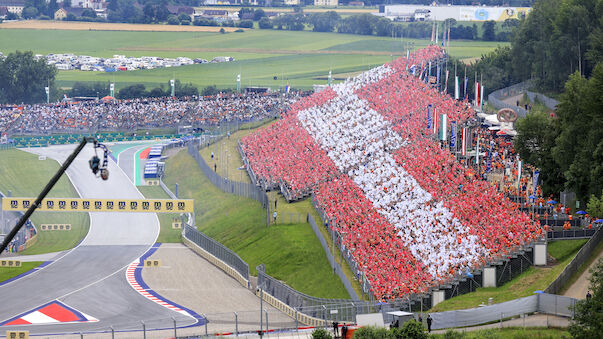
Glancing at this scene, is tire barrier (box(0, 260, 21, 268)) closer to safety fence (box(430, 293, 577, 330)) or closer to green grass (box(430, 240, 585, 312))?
green grass (box(430, 240, 585, 312))

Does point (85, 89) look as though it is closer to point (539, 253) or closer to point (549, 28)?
point (549, 28)

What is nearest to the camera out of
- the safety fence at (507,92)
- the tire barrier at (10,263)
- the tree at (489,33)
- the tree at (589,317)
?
the tree at (589,317)

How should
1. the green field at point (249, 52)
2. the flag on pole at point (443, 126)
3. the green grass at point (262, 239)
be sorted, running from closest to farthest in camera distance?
1. the green grass at point (262, 239)
2. the flag on pole at point (443, 126)
3. the green field at point (249, 52)

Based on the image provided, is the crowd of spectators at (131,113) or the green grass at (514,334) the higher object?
the green grass at (514,334)

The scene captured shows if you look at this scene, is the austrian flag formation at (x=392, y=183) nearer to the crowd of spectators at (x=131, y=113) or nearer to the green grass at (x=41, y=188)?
the green grass at (x=41, y=188)

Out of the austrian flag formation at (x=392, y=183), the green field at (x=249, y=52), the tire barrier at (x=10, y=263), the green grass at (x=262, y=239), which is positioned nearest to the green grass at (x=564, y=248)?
the austrian flag formation at (x=392, y=183)

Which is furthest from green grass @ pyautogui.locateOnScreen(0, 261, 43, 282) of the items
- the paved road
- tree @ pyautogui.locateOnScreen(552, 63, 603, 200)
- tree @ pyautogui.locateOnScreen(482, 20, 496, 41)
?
tree @ pyautogui.locateOnScreen(482, 20, 496, 41)

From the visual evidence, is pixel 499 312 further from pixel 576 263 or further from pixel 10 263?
pixel 10 263

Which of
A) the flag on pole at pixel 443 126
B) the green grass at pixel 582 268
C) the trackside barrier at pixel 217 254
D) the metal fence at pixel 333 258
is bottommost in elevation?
the trackside barrier at pixel 217 254
